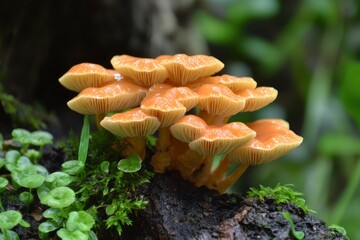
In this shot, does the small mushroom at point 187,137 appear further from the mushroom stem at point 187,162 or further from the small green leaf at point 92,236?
the small green leaf at point 92,236

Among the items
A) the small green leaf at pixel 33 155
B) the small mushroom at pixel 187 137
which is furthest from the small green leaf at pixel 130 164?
the small green leaf at pixel 33 155

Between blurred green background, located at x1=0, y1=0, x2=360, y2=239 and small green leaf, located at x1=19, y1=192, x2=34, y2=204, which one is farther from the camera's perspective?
blurred green background, located at x1=0, y1=0, x2=360, y2=239

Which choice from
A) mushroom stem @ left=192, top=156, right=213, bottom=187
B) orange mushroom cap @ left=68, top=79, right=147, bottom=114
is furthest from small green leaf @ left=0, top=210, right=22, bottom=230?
mushroom stem @ left=192, top=156, right=213, bottom=187

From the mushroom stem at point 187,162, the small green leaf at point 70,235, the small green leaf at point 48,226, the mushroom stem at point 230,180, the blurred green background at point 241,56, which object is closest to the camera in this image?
the small green leaf at point 70,235

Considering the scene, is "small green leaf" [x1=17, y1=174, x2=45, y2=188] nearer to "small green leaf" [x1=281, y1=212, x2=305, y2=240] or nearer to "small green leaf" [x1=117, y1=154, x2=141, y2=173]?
"small green leaf" [x1=117, y1=154, x2=141, y2=173]

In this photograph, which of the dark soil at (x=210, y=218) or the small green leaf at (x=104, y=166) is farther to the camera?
the small green leaf at (x=104, y=166)

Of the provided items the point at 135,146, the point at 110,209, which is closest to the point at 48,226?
the point at 110,209
